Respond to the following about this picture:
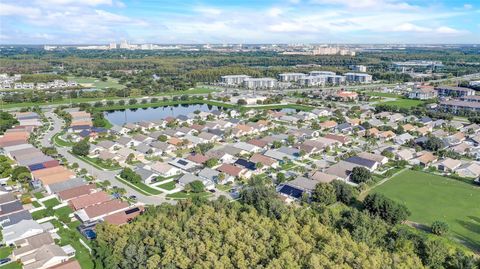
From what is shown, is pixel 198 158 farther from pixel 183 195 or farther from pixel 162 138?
pixel 162 138

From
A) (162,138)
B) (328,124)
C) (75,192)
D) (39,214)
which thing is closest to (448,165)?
(328,124)

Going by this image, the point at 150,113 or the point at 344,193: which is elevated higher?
the point at 150,113

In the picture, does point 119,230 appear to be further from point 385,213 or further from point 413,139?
point 413,139

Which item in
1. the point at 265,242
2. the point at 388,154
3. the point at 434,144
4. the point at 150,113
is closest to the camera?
the point at 265,242

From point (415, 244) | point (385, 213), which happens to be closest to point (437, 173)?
point (385, 213)

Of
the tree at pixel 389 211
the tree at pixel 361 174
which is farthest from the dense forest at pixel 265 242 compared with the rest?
the tree at pixel 361 174

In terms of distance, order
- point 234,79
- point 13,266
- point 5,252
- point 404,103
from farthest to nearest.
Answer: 1. point 234,79
2. point 404,103
3. point 5,252
4. point 13,266

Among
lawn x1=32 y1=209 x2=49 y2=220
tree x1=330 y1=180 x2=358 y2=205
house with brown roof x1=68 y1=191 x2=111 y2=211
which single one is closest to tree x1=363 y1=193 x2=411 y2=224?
tree x1=330 y1=180 x2=358 y2=205
